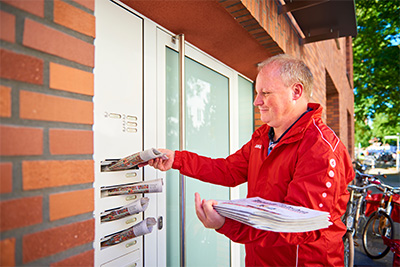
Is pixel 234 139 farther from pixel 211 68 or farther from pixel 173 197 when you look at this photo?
pixel 173 197

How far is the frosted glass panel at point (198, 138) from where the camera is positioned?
7.32 ft

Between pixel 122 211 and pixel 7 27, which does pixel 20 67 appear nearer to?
pixel 7 27

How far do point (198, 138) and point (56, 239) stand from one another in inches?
70.2

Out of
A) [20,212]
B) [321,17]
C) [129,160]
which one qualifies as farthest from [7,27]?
[321,17]

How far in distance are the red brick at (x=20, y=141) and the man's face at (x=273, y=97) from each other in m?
1.27

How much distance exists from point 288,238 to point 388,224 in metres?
4.90

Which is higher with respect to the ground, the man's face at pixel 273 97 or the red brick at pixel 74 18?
the red brick at pixel 74 18

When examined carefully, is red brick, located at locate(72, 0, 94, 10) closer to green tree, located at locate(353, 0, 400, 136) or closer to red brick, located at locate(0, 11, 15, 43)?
red brick, located at locate(0, 11, 15, 43)

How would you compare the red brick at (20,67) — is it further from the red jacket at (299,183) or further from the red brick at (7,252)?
the red jacket at (299,183)

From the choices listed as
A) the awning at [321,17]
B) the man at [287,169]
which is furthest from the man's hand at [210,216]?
the awning at [321,17]

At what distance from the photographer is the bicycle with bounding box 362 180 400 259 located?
15.8 ft

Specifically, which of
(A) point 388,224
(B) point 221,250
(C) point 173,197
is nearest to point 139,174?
(C) point 173,197

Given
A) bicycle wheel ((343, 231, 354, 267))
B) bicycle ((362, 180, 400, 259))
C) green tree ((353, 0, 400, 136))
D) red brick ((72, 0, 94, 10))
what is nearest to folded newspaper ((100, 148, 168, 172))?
red brick ((72, 0, 94, 10))

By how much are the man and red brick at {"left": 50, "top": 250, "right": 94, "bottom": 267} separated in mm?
472
